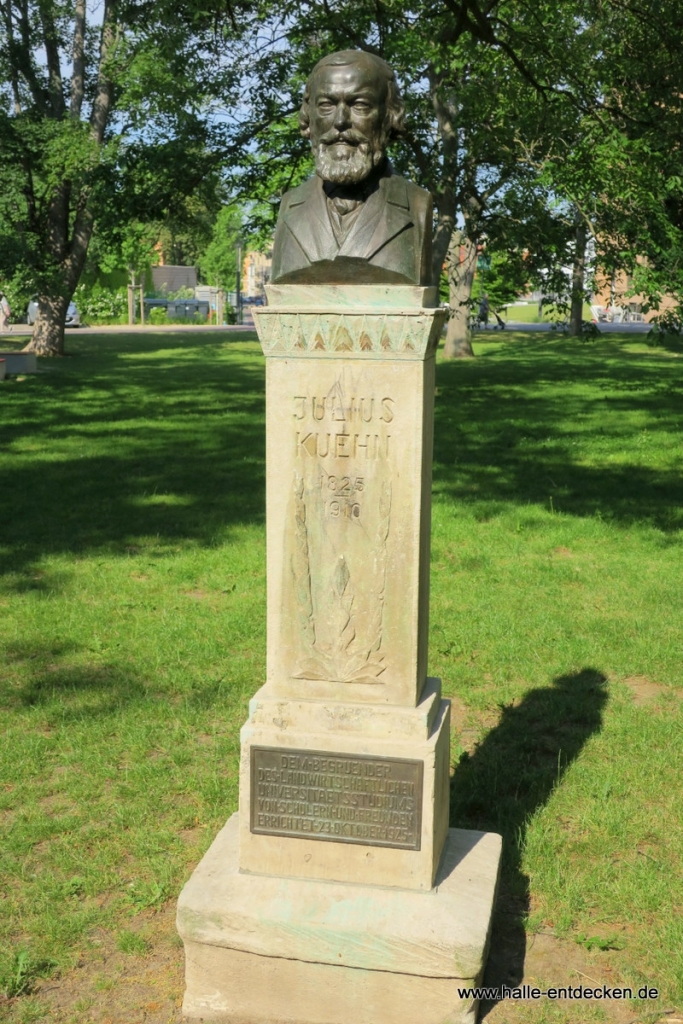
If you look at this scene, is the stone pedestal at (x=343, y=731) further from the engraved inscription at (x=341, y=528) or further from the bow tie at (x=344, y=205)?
the bow tie at (x=344, y=205)

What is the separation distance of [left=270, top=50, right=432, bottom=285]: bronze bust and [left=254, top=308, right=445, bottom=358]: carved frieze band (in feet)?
0.52

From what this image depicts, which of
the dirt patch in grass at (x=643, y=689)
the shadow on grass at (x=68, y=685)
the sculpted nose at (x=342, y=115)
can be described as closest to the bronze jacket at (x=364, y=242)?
the sculpted nose at (x=342, y=115)

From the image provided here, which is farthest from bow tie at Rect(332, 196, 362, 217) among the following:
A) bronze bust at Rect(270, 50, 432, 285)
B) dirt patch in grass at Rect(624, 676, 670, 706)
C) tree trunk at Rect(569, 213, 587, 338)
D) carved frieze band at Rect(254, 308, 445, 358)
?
tree trunk at Rect(569, 213, 587, 338)

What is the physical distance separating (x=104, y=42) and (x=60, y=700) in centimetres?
2249

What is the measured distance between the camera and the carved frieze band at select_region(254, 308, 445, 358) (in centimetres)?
331

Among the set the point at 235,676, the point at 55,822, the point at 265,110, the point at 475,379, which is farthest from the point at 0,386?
the point at 55,822

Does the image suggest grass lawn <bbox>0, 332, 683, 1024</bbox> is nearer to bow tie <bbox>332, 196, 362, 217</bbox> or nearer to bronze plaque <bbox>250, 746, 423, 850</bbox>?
bronze plaque <bbox>250, 746, 423, 850</bbox>

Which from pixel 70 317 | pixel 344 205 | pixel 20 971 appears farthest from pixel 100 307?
pixel 20 971

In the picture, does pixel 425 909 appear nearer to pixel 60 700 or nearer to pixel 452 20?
pixel 60 700

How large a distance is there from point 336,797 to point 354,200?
1986 mm

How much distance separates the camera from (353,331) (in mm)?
3355

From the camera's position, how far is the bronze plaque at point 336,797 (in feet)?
11.7

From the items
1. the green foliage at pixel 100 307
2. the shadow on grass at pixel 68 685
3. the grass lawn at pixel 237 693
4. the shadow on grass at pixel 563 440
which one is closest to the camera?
the grass lawn at pixel 237 693

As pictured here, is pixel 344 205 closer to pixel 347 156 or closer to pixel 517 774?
pixel 347 156
